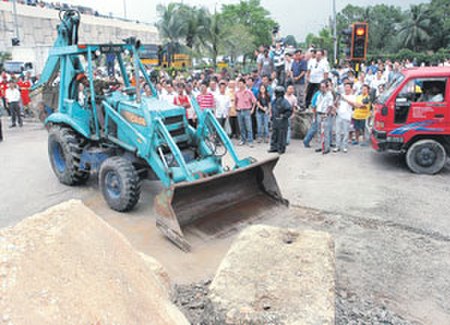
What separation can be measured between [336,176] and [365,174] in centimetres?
64

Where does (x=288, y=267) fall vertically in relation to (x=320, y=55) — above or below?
below

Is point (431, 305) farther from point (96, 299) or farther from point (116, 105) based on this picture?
point (116, 105)

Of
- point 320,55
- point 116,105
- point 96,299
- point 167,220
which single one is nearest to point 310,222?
point 167,220

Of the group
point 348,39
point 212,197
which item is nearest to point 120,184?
point 212,197

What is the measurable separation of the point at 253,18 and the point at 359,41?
42.7m

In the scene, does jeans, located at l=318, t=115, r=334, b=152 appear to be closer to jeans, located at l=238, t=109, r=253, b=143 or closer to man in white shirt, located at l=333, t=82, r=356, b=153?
man in white shirt, located at l=333, t=82, r=356, b=153

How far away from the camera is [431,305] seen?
4.36m

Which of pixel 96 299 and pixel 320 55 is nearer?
pixel 96 299

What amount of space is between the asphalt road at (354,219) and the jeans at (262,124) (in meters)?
1.40

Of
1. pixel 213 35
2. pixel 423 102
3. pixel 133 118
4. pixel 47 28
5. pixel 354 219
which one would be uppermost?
pixel 47 28

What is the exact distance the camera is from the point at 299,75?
41.4 feet

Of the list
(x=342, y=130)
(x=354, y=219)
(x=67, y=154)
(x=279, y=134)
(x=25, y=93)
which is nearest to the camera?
(x=354, y=219)

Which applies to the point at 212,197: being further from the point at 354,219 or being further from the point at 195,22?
the point at 195,22

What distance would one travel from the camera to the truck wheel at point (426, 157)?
856 centimetres
